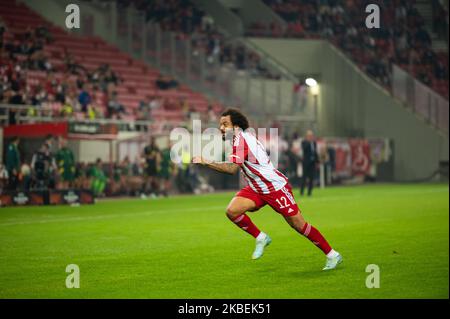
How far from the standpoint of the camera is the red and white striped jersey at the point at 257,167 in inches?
496

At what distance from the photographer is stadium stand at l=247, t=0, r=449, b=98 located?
47.8m

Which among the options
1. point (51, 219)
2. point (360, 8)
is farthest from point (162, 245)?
point (360, 8)

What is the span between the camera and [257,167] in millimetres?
12695

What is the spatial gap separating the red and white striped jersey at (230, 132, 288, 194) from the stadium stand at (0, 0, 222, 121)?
19868 mm

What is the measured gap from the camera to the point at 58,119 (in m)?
30.5

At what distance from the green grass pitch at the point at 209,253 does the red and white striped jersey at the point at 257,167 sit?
1180 millimetres

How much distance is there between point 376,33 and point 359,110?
500cm

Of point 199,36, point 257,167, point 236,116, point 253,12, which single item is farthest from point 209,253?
point 253,12

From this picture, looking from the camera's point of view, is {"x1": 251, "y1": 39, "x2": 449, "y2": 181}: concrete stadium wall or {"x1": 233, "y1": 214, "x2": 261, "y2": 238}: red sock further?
{"x1": 251, "y1": 39, "x2": 449, "y2": 181}: concrete stadium wall

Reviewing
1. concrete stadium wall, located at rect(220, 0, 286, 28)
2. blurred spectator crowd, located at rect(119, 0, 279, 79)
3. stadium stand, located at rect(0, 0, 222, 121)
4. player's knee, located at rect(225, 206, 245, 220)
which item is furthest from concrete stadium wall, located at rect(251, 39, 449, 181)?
player's knee, located at rect(225, 206, 245, 220)

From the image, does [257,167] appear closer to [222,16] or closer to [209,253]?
[209,253]

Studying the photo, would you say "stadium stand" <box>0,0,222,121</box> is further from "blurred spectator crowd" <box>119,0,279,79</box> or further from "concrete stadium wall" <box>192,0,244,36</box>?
"concrete stadium wall" <box>192,0,244,36</box>

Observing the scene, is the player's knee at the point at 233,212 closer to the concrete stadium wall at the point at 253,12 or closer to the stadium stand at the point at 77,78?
the stadium stand at the point at 77,78
